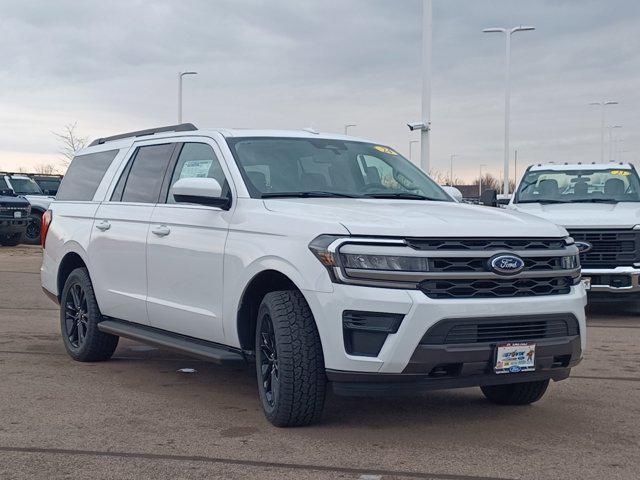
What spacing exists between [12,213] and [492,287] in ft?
71.0

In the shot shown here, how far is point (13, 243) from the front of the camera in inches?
1031

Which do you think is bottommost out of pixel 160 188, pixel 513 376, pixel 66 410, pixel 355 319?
pixel 66 410

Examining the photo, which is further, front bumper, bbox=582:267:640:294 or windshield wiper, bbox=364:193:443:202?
front bumper, bbox=582:267:640:294

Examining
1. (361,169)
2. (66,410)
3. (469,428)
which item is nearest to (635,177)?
(361,169)

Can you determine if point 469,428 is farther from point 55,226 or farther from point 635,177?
point 635,177

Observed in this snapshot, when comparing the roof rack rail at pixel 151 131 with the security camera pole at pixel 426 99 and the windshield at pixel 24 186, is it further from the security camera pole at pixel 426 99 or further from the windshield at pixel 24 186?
the windshield at pixel 24 186

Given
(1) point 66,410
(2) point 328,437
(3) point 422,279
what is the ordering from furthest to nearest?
(1) point 66,410
(2) point 328,437
(3) point 422,279

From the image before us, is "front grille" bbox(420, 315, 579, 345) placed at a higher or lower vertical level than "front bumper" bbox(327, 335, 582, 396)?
higher

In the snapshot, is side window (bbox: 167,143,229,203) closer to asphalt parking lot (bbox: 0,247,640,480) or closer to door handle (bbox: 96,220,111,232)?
door handle (bbox: 96,220,111,232)

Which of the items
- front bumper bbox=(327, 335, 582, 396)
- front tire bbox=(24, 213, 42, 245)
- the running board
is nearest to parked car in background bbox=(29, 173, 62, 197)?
front tire bbox=(24, 213, 42, 245)

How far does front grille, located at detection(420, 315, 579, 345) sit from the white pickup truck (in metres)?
5.15

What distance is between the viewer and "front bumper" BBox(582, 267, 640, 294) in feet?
37.1

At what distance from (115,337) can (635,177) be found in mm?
8089

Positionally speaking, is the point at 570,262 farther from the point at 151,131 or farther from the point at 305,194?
the point at 151,131
